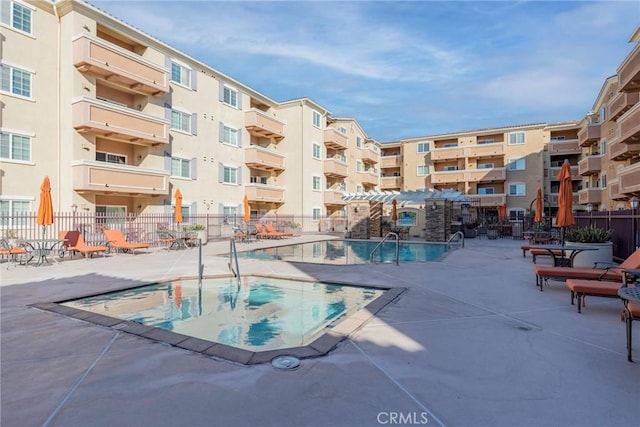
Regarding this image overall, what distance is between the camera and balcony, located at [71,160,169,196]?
61.7 feet

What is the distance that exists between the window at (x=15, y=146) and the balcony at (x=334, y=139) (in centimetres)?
2537

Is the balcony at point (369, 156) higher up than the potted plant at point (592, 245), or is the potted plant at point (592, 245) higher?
the balcony at point (369, 156)

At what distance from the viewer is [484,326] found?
17.2 ft

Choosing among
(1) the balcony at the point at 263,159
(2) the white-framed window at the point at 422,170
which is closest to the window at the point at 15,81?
(1) the balcony at the point at 263,159

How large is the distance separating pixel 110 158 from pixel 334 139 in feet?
72.2

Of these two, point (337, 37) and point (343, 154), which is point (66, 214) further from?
point (343, 154)

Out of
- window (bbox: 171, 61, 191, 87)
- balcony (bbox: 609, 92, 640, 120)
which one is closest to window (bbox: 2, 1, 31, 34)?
window (bbox: 171, 61, 191, 87)

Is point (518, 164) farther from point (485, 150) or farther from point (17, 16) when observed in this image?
point (17, 16)

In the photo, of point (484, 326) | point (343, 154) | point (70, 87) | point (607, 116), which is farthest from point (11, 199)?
point (607, 116)

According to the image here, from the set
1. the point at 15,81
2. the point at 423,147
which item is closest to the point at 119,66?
the point at 15,81

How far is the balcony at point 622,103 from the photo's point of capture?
24.3 meters

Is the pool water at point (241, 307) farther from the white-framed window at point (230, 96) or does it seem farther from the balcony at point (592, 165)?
the balcony at point (592, 165)

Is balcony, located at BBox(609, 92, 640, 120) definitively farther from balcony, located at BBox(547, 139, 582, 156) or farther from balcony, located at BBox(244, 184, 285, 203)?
balcony, located at BBox(244, 184, 285, 203)

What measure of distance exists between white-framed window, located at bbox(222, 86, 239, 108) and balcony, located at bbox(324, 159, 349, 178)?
37.8 feet
